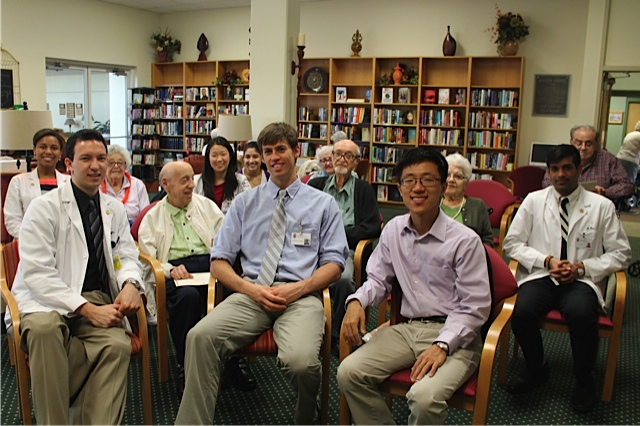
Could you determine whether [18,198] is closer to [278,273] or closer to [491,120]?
[278,273]

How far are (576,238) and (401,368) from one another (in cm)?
140

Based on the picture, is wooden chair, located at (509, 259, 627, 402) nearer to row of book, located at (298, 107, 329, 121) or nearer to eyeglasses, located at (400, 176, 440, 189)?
eyeglasses, located at (400, 176, 440, 189)

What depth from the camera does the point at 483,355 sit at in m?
1.99

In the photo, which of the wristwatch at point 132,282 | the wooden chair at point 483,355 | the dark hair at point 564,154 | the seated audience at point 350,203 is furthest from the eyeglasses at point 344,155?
the wristwatch at point 132,282

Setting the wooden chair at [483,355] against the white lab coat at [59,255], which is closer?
the wooden chair at [483,355]

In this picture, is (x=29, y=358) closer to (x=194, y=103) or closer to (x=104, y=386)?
(x=104, y=386)

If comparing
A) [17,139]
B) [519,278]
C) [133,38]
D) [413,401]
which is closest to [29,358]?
[413,401]

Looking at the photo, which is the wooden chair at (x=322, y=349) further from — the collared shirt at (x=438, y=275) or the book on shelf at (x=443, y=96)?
the book on shelf at (x=443, y=96)

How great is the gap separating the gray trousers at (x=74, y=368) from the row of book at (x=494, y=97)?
7392 mm

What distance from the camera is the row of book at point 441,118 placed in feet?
28.6

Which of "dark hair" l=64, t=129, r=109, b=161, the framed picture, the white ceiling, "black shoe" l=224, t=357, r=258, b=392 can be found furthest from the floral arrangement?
the framed picture

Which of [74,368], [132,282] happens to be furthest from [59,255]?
[74,368]

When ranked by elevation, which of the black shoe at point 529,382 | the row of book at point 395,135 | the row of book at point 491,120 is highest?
the row of book at point 491,120

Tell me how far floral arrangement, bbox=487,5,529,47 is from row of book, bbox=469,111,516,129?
1036 millimetres
